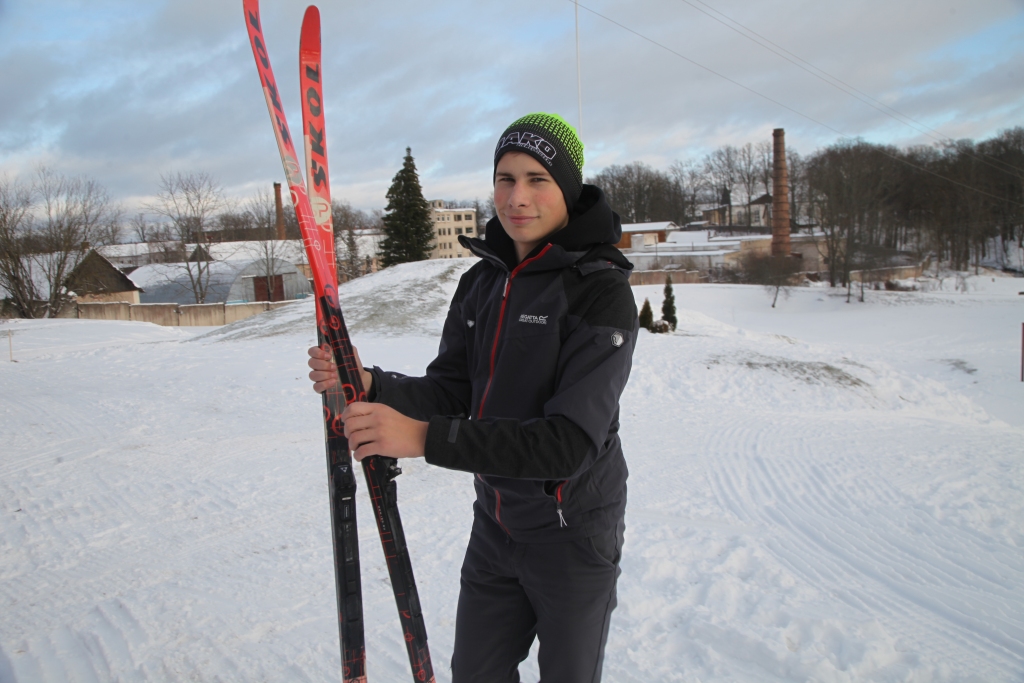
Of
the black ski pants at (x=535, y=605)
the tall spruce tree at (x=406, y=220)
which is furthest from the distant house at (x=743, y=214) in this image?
the black ski pants at (x=535, y=605)

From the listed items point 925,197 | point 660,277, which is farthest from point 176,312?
point 925,197

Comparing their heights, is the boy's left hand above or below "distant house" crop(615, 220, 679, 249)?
below

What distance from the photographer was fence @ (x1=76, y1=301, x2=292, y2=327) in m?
27.0

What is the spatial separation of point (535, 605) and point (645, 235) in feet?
196

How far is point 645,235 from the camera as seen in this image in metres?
58.8

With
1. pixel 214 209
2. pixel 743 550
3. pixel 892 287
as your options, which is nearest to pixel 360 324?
pixel 743 550

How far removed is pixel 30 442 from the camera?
6.11 metres

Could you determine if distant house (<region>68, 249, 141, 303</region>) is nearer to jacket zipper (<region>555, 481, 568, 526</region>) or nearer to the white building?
jacket zipper (<region>555, 481, 568, 526</region>)

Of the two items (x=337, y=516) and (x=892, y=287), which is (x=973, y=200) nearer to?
(x=892, y=287)

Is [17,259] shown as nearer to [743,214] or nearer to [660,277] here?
[660,277]

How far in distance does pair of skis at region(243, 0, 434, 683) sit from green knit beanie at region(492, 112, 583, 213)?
688 mm

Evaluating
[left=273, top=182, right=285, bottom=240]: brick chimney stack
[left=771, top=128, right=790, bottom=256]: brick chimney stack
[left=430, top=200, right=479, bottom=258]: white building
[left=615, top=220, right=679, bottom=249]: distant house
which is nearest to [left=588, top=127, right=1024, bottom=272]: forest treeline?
[left=771, top=128, right=790, bottom=256]: brick chimney stack

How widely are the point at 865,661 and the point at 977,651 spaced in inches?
25.7

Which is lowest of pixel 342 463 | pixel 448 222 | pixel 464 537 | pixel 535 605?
pixel 464 537
